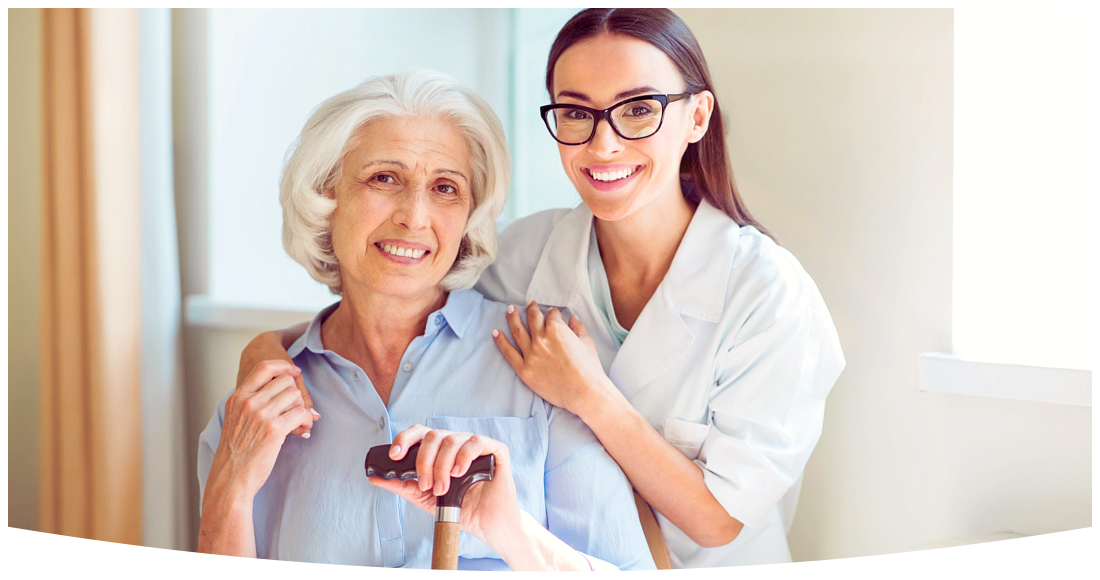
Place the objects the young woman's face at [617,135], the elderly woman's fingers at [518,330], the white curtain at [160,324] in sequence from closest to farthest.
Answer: the young woman's face at [617,135] < the elderly woman's fingers at [518,330] < the white curtain at [160,324]

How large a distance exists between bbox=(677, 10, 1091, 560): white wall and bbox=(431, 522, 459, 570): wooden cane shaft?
48 centimetres

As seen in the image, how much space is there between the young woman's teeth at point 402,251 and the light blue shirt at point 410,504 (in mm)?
88

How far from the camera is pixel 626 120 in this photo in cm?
98

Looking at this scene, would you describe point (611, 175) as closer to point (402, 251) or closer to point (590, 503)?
point (402, 251)

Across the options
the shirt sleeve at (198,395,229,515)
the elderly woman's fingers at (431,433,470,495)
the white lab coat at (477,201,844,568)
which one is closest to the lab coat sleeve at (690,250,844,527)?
the white lab coat at (477,201,844,568)

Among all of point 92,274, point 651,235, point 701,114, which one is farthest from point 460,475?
point 92,274

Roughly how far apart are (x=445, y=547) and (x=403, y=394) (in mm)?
197

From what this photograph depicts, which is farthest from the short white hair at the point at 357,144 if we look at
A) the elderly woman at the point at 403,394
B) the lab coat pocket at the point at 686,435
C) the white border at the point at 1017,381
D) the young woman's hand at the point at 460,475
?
the white border at the point at 1017,381

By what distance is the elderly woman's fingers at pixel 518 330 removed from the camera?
108cm

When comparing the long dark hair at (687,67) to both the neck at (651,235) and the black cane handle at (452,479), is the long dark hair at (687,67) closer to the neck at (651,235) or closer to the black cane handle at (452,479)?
the neck at (651,235)

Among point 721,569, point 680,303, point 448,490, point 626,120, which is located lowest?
point 721,569

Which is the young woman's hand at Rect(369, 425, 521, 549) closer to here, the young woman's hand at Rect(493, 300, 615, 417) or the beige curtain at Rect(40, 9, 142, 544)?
the young woman's hand at Rect(493, 300, 615, 417)

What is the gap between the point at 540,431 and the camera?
3.45 feet

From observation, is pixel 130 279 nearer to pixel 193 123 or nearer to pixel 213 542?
pixel 193 123
